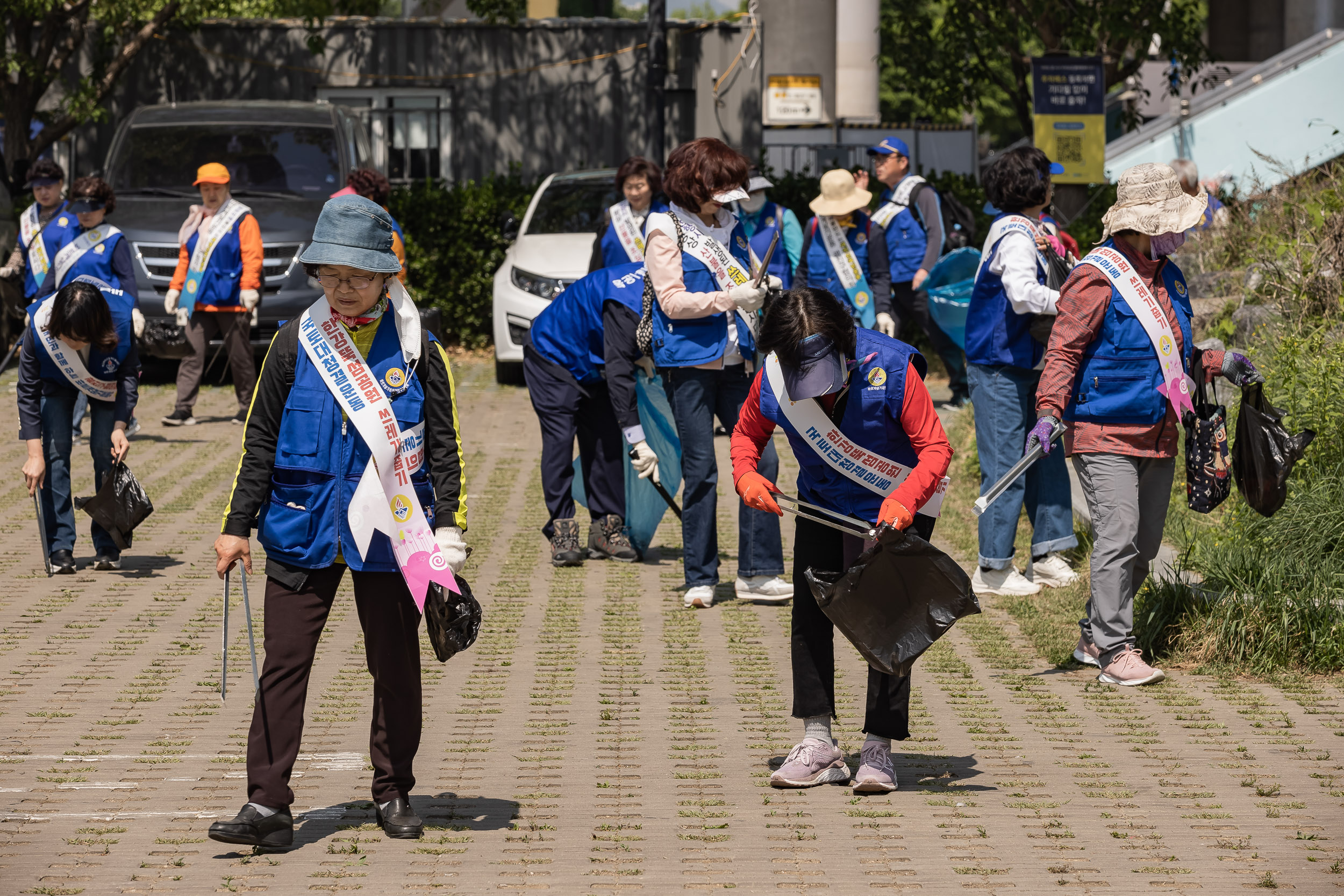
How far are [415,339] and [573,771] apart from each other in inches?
62.2

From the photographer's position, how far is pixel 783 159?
24750 millimetres

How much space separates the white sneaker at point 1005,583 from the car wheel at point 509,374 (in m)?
8.19

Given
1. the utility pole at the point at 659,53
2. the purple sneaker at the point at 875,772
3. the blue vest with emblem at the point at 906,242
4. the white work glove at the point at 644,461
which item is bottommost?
the purple sneaker at the point at 875,772

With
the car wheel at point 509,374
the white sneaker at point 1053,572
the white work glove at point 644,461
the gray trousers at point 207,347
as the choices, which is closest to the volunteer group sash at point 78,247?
the gray trousers at point 207,347

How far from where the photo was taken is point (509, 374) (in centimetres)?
1566

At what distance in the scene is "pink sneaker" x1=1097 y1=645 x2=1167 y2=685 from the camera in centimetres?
633

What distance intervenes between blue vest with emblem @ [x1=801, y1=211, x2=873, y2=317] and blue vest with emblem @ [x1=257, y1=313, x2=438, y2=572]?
798 cm

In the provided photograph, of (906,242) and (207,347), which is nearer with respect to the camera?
(906,242)

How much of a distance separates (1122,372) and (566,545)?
3.50 metres

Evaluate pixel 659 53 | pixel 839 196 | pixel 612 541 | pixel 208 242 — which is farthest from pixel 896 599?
pixel 659 53

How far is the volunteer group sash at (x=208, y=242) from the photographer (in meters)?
12.7

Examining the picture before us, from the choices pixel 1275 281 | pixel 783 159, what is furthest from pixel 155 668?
pixel 783 159

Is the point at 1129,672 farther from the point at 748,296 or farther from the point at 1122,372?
the point at 748,296

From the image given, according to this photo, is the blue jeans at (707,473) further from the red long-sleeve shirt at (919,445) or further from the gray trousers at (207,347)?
the gray trousers at (207,347)
